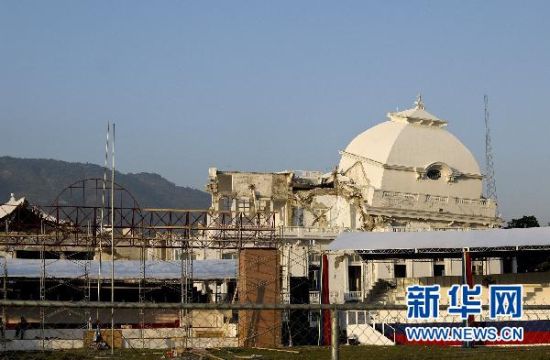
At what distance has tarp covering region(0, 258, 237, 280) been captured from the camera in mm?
54000

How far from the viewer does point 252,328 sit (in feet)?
132

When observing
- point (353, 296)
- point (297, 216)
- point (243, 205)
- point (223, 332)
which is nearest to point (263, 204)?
point (243, 205)

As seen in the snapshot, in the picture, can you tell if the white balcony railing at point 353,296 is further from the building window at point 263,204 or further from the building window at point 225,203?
the building window at point 225,203

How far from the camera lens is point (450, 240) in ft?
160

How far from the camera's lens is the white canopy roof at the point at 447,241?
46809 mm

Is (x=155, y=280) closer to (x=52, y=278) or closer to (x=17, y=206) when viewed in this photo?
(x=52, y=278)

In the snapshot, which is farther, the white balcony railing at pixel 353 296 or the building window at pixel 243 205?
the building window at pixel 243 205

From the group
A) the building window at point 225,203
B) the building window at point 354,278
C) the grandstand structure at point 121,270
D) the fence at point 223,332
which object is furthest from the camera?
the building window at point 225,203

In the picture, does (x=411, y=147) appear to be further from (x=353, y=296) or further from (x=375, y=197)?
(x=353, y=296)

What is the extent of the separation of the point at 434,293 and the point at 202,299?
4655 cm

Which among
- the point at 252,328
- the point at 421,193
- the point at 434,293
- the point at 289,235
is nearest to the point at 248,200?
the point at 289,235

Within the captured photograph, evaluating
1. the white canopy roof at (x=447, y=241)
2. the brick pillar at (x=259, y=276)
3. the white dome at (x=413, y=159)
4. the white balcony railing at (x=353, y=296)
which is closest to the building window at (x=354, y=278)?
the white balcony railing at (x=353, y=296)

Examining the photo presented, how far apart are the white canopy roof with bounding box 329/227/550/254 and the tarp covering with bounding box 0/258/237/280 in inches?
301

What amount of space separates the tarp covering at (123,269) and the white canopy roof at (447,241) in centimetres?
765
